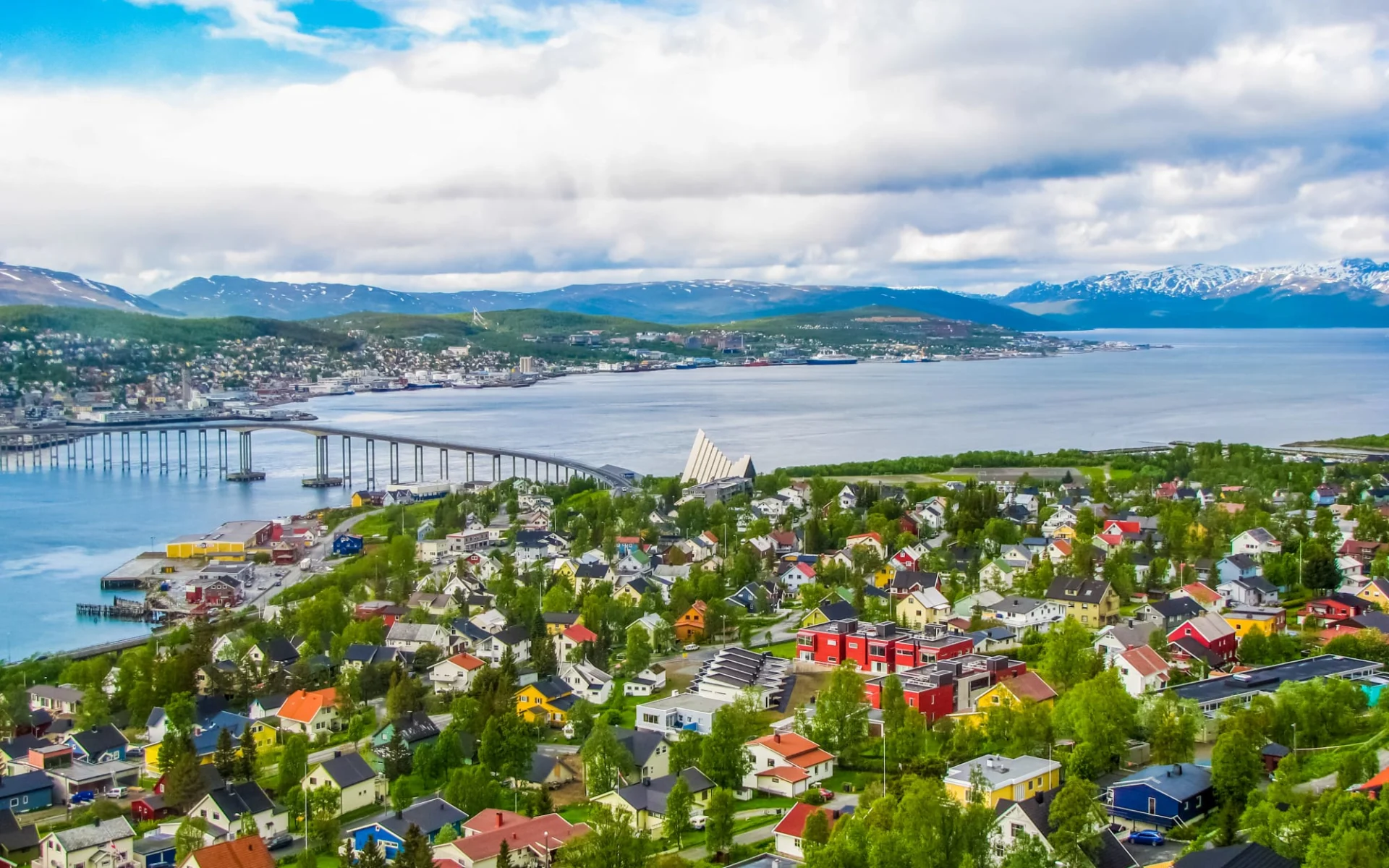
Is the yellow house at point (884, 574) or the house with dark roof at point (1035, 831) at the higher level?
the house with dark roof at point (1035, 831)

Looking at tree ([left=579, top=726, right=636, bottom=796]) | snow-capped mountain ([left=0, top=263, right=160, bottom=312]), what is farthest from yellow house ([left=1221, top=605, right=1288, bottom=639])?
snow-capped mountain ([left=0, top=263, right=160, bottom=312])

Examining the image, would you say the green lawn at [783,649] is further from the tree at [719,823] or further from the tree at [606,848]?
the tree at [606,848]

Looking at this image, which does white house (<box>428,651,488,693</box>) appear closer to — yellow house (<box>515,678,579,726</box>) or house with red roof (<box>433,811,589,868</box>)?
yellow house (<box>515,678,579,726</box>)

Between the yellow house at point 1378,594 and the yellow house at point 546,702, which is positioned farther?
the yellow house at point 1378,594

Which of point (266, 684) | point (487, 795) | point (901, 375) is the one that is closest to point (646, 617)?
point (266, 684)

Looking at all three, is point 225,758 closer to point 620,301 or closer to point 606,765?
point 606,765

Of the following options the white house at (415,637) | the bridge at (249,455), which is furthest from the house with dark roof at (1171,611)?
the bridge at (249,455)
